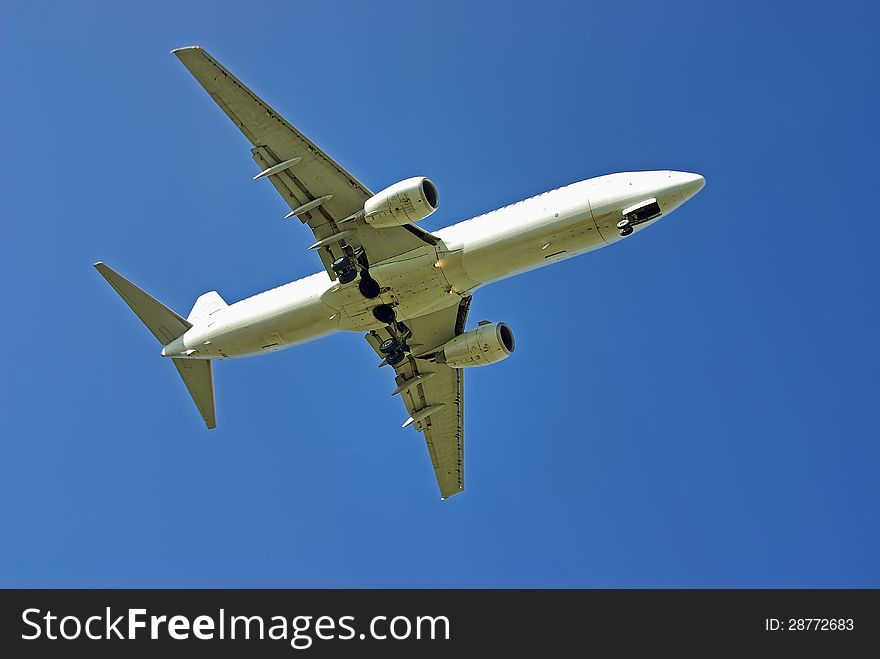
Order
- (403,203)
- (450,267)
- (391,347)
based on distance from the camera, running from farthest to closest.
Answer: (391,347)
(450,267)
(403,203)

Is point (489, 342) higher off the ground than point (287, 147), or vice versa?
point (287, 147)

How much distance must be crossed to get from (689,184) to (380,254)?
1433cm

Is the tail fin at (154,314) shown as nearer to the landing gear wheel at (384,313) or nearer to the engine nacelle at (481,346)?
the landing gear wheel at (384,313)

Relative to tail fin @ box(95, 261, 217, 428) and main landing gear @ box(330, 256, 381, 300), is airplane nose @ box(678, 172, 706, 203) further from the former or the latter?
tail fin @ box(95, 261, 217, 428)

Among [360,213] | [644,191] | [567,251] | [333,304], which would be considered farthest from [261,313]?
[644,191]

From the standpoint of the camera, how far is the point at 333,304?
146 ft

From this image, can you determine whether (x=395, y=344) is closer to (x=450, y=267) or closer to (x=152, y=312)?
(x=450, y=267)

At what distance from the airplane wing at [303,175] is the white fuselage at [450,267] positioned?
3.46 ft

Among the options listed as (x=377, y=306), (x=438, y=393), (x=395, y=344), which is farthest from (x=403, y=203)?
(x=438, y=393)

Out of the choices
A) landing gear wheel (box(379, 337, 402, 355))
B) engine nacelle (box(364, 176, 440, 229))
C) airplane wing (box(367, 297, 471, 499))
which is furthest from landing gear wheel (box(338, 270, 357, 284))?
airplane wing (box(367, 297, 471, 499))

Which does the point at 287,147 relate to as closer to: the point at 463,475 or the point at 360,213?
the point at 360,213

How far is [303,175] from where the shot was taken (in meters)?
42.2

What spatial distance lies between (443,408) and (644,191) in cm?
1905

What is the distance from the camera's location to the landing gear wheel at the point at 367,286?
144 ft
